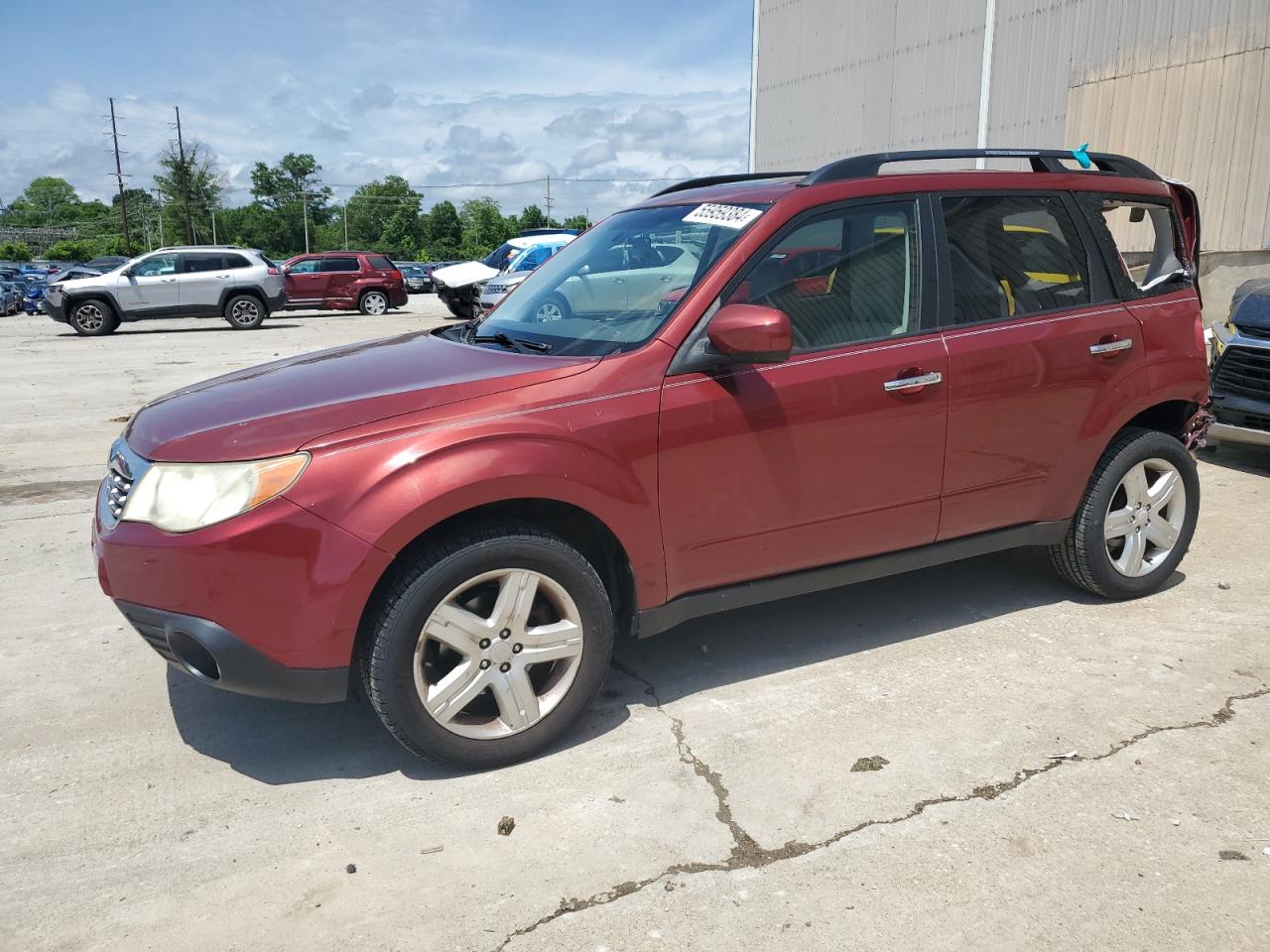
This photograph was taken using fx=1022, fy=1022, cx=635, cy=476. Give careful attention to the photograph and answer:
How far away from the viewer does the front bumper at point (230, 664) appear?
286cm

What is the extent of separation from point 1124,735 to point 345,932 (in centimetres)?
246

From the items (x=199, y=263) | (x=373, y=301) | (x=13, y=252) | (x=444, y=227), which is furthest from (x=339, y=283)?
(x=444, y=227)

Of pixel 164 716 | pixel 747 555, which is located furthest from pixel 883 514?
pixel 164 716

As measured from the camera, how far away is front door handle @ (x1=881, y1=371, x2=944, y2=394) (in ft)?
11.9

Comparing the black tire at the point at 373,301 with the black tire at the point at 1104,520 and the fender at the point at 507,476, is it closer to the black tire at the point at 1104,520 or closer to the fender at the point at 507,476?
the black tire at the point at 1104,520

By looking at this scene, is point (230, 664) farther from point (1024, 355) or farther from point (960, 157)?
point (960, 157)

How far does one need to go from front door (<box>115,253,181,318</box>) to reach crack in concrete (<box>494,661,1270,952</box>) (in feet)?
68.1

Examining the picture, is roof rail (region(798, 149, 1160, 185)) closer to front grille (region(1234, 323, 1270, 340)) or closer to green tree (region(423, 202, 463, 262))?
front grille (region(1234, 323, 1270, 340))

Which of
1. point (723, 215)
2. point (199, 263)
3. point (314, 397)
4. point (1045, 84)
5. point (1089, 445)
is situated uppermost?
point (1045, 84)

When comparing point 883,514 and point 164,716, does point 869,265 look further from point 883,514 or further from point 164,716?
point 164,716

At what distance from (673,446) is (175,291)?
818 inches

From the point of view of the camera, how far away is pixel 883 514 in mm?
3721

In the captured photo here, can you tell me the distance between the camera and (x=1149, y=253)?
15.1 ft

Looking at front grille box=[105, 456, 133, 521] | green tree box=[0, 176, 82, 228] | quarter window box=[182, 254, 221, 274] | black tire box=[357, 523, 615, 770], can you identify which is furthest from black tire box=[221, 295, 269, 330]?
green tree box=[0, 176, 82, 228]
